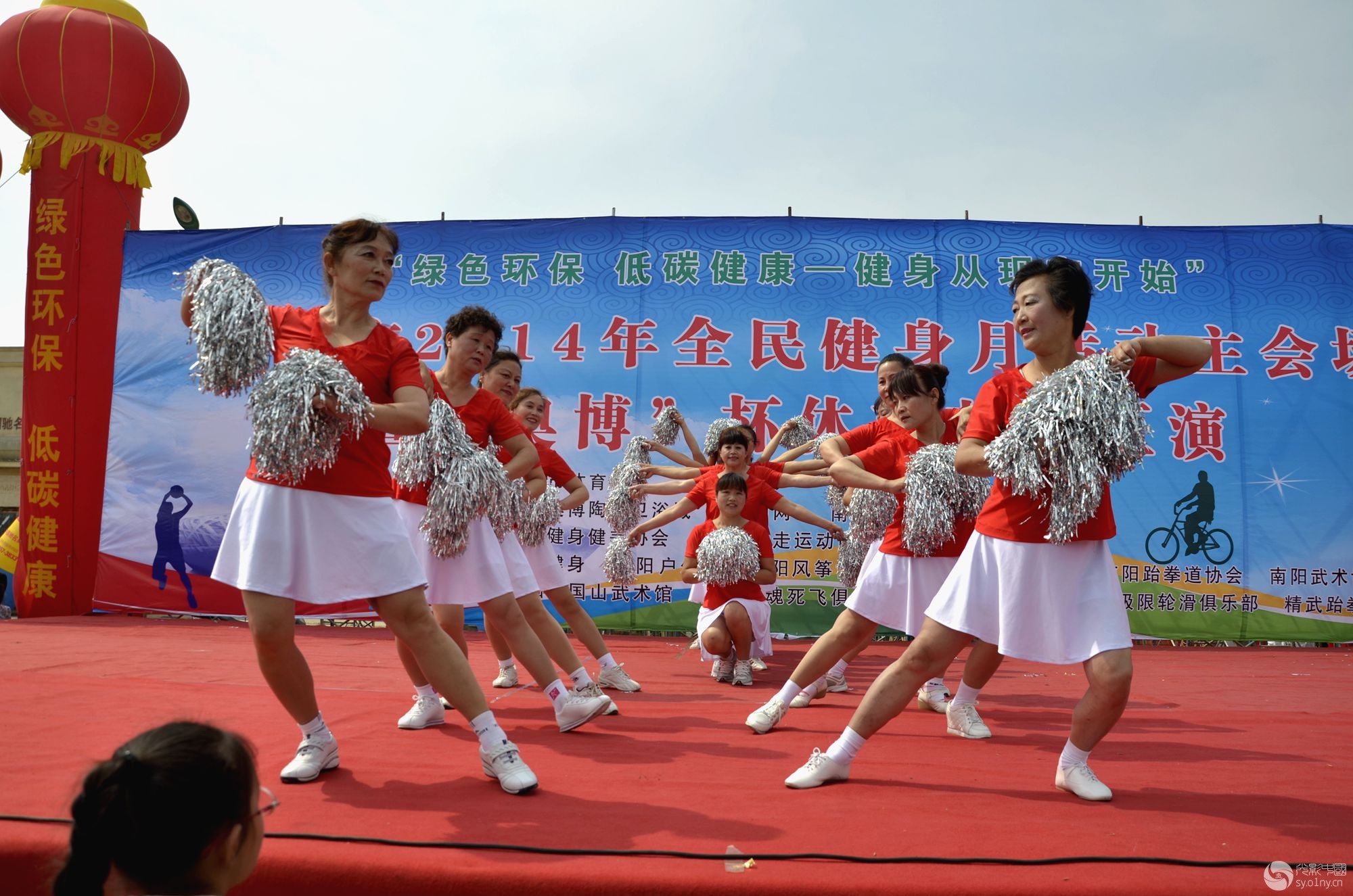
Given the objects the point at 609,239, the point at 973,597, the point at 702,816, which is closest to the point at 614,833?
the point at 702,816

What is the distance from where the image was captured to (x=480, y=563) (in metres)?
3.75

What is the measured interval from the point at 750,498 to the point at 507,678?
78.0 inches

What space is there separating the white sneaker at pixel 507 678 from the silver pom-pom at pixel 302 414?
102 inches

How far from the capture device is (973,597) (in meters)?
2.81

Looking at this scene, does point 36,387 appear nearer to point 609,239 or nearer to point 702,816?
point 609,239

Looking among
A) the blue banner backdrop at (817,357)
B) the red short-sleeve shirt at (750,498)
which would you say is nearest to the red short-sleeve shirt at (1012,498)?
the red short-sleeve shirt at (750,498)

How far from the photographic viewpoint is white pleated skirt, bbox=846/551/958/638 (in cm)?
403

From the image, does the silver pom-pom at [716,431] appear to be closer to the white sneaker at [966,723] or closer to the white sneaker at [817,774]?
the white sneaker at [966,723]

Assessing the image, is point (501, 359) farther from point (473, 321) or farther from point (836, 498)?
point (836, 498)

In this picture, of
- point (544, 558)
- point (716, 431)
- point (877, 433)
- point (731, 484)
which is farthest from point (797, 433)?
point (877, 433)

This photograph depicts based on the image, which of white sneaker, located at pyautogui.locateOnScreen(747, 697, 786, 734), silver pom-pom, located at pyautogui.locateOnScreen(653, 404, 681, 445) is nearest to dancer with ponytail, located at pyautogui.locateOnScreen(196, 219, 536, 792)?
white sneaker, located at pyautogui.locateOnScreen(747, 697, 786, 734)

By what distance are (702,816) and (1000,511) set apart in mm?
1248

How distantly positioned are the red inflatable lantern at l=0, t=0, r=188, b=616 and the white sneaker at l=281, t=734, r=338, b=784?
7.46 metres

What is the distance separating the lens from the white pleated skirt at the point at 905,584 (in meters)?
4.03
